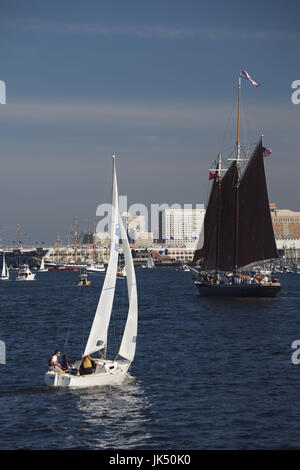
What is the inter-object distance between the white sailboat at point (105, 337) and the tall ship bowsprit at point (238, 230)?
179 feet

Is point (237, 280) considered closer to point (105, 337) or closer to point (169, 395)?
point (105, 337)

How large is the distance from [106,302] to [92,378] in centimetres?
420

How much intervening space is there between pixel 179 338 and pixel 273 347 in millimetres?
9199

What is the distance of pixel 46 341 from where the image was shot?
58281mm

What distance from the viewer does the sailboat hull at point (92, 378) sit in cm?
3772

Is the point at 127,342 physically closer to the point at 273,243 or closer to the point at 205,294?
the point at 273,243

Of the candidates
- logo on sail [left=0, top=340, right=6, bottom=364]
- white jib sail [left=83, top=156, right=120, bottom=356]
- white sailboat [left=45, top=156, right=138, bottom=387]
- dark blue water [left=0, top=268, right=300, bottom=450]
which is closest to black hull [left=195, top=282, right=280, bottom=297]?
dark blue water [left=0, top=268, right=300, bottom=450]

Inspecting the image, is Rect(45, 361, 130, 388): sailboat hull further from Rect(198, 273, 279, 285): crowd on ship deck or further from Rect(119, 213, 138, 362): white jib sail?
Rect(198, 273, 279, 285): crowd on ship deck

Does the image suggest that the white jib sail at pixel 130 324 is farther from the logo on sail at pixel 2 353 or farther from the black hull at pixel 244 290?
the black hull at pixel 244 290

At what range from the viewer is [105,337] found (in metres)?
39.8

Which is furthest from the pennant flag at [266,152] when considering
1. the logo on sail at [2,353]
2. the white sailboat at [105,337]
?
the white sailboat at [105,337]

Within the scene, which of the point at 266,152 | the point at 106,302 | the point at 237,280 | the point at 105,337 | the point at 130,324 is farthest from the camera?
the point at 237,280

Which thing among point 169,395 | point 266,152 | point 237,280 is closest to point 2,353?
point 169,395

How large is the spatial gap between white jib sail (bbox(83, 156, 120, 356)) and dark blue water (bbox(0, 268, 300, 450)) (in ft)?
8.15
